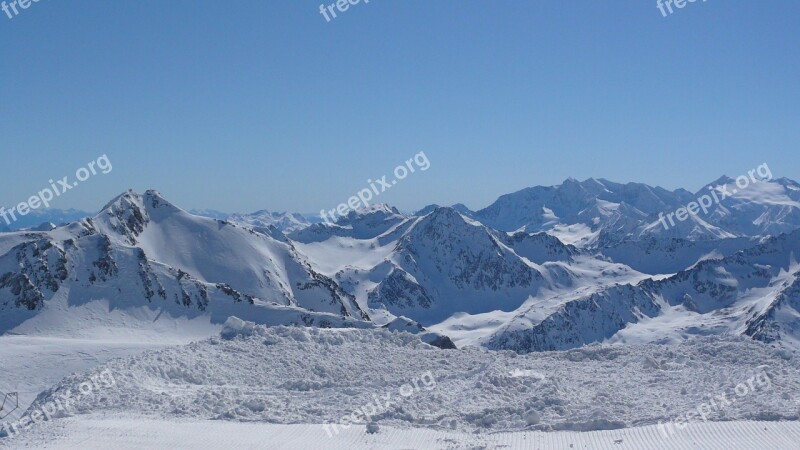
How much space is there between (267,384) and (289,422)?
8.30m

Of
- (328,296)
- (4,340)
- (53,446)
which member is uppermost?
(4,340)

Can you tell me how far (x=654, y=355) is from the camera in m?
44.4

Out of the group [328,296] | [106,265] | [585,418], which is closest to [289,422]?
[585,418]

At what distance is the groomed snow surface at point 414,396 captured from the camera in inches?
1125

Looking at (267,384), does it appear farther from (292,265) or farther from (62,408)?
(292,265)
